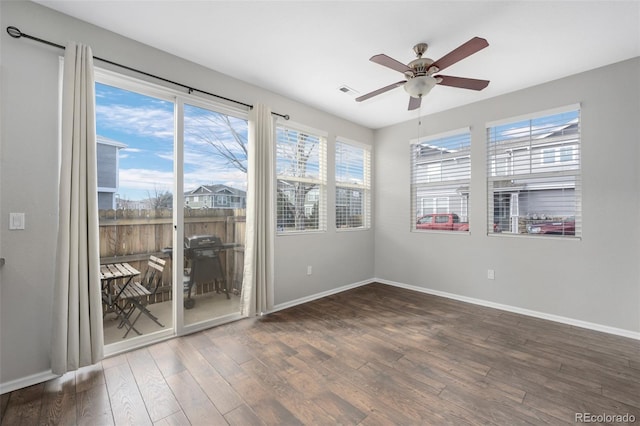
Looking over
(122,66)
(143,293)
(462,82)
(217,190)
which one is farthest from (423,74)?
(143,293)

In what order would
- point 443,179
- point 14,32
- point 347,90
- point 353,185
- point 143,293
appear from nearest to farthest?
1. point 14,32
2. point 143,293
3. point 347,90
4. point 443,179
5. point 353,185

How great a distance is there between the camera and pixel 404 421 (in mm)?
1660

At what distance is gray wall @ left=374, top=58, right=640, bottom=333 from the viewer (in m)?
2.81

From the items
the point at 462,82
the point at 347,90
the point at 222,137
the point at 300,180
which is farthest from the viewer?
the point at 300,180

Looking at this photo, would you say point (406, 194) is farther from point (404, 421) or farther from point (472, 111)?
point (404, 421)

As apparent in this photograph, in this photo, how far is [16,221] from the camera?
6.50 feet

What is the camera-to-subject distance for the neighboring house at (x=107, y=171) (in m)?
2.39

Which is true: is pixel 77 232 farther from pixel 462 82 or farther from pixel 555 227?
pixel 555 227

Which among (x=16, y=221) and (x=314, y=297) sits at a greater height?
(x=16, y=221)

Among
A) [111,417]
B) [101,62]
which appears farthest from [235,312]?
[101,62]

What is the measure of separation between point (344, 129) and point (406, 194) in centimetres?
149

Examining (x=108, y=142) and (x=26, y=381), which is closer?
(x=26, y=381)

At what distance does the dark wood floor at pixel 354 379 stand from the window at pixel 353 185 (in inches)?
78.4

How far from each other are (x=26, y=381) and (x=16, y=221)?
1163 mm
